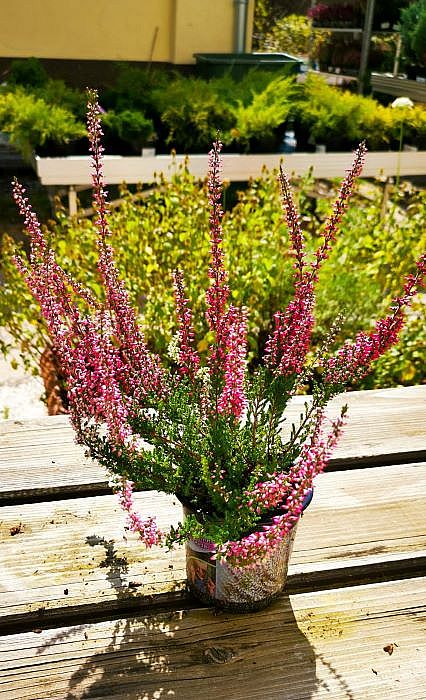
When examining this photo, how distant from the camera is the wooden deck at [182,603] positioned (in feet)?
3.54

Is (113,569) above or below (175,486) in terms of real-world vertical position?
below

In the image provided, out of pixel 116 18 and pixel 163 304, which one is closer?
pixel 163 304

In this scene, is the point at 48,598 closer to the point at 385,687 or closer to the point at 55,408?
the point at 385,687

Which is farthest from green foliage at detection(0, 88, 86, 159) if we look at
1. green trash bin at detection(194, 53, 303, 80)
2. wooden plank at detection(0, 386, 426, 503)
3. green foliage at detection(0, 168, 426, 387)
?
wooden plank at detection(0, 386, 426, 503)

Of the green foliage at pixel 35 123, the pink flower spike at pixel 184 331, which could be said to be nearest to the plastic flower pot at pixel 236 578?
the pink flower spike at pixel 184 331

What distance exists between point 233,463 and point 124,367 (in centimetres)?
22

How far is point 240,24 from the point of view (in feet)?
27.8

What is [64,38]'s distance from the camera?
8.32 metres

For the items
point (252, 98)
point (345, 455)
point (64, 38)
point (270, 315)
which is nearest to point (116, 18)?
point (64, 38)

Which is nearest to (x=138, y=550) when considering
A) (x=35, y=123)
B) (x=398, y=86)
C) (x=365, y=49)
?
(x=35, y=123)

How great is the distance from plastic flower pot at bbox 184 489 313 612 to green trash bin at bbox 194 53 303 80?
704cm

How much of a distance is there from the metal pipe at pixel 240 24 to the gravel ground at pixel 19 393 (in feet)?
18.4

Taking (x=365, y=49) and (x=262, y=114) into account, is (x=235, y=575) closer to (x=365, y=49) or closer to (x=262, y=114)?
(x=262, y=114)

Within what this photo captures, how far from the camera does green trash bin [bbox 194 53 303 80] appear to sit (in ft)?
25.4
